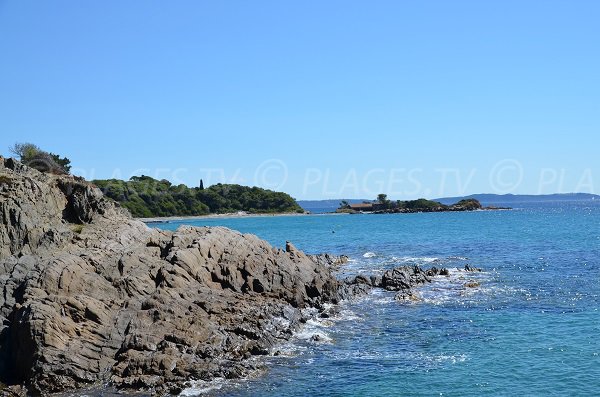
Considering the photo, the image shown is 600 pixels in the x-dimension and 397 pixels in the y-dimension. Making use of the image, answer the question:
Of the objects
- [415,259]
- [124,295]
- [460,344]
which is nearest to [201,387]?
[124,295]

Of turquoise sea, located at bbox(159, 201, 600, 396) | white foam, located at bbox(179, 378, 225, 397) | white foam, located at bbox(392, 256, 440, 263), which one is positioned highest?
white foam, located at bbox(392, 256, 440, 263)

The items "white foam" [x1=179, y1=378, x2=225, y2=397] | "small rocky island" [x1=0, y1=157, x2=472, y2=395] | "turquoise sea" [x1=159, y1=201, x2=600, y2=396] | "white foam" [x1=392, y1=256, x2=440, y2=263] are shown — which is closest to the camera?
"white foam" [x1=179, y1=378, x2=225, y2=397]

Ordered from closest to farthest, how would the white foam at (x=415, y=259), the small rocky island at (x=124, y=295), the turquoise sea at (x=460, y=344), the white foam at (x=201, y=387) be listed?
the white foam at (x=201, y=387)
the turquoise sea at (x=460, y=344)
the small rocky island at (x=124, y=295)
the white foam at (x=415, y=259)

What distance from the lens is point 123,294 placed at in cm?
3059

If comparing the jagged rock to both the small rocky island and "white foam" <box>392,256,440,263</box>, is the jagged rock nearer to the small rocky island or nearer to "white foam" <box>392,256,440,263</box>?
the small rocky island

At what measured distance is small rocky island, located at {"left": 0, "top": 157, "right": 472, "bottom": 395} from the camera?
1025 inches

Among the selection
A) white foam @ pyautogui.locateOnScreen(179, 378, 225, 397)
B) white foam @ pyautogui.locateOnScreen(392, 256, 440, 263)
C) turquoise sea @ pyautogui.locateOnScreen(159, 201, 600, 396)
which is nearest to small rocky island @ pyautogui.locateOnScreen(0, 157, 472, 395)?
white foam @ pyautogui.locateOnScreen(179, 378, 225, 397)

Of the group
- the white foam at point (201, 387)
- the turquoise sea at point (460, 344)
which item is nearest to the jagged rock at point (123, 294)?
the white foam at point (201, 387)

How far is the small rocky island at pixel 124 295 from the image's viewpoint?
2605cm

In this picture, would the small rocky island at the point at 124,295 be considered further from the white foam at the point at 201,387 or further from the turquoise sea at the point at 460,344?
the turquoise sea at the point at 460,344

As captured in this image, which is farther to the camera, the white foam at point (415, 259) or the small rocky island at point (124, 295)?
the white foam at point (415, 259)

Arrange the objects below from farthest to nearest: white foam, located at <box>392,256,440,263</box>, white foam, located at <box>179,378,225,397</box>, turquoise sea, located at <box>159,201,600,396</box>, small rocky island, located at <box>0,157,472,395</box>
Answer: white foam, located at <box>392,256,440,263</box> < small rocky island, located at <box>0,157,472,395</box> < turquoise sea, located at <box>159,201,600,396</box> < white foam, located at <box>179,378,225,397</box>

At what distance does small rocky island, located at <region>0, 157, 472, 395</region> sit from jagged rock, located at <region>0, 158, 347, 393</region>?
6 cm

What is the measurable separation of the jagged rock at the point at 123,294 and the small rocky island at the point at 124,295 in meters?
0.06
